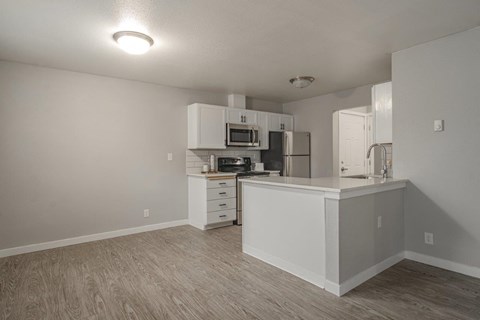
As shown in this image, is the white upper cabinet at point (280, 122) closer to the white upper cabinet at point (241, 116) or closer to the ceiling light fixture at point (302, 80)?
the white upper cabinet at point (241, 116)

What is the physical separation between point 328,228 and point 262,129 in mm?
3401

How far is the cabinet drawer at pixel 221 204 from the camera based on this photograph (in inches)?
174

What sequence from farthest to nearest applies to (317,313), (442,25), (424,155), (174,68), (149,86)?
(149,86), (174,68), (424,155), (442,25), (317,313)

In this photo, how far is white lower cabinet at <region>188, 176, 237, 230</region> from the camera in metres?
4.42

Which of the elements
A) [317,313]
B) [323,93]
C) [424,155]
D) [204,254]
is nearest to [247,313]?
[317,313]

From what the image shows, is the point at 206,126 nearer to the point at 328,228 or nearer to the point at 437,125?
the point at 328,228

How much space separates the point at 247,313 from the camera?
208 cm

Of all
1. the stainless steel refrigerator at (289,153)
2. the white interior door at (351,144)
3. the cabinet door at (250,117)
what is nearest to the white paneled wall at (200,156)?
the cabinet door at (250,117)

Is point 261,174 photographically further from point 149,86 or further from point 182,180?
point 149,86

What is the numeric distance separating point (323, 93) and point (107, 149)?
395cm

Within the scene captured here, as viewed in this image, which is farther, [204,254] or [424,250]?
[204,254]

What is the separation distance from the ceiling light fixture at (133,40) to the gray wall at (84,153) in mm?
1524

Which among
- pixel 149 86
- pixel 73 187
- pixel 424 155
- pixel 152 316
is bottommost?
pixel 152 316

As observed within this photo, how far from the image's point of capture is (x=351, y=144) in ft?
19.2
